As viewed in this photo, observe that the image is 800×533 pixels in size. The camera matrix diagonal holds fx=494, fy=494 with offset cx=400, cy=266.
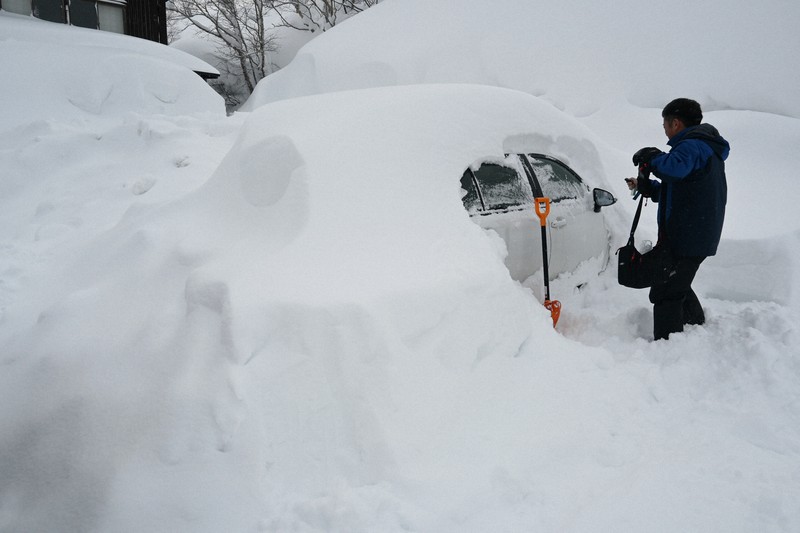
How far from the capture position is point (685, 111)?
3.31 m

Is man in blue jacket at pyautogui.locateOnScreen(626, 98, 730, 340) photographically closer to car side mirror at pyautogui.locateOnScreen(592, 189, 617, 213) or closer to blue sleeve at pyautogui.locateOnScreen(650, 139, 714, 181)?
blue sleeve at pyautogui.locateOnScreen(650, 139, 714, 181)

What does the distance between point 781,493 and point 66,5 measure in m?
14.9

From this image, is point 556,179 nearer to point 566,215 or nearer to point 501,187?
point 566,215

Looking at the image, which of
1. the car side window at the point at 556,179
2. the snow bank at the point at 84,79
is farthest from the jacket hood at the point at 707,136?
the snow bank at the point at 84,79

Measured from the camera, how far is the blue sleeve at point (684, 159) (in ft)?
10.1

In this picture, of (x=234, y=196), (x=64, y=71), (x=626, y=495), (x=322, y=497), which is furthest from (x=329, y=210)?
(x=64, y=71)

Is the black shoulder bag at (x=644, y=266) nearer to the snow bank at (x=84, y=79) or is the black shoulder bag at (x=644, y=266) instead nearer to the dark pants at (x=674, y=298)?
the dark pants at (x=674, y=298)

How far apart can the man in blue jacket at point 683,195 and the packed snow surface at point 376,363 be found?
35 cm

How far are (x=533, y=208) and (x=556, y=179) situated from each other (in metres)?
0.45

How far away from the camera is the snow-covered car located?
336 cm

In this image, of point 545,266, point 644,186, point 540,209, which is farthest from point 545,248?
point 644,186

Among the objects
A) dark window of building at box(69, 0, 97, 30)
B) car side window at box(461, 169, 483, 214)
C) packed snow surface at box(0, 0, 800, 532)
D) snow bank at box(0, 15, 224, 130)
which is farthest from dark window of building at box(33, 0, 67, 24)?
car side window at box(461, 169, 483, 214)

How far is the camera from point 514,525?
205cm

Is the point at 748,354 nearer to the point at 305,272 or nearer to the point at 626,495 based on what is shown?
the point at 626,495
